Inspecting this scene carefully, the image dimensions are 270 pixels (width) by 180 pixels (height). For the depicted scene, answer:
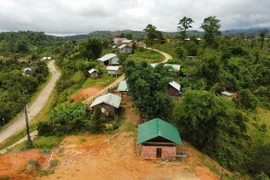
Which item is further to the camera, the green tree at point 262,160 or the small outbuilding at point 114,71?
the small outbuilding at point 114,71

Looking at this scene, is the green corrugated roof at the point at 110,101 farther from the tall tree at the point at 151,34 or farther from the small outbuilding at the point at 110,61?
the tall tree at the point at 151,34

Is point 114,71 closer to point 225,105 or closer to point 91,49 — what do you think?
point 91,49

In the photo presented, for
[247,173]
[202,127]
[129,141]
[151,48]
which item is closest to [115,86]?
[129,141]

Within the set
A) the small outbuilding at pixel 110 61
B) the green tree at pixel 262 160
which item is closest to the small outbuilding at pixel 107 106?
the green tree at pixel 262 160

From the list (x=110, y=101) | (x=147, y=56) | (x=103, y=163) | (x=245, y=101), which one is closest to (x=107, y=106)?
(x=110, y=101)

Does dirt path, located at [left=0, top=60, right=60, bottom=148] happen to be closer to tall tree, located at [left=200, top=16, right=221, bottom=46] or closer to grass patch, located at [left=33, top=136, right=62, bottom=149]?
grass patch, located at [left=33, top=136, right=62, bottom=149]

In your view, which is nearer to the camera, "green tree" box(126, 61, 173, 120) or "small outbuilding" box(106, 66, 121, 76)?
"green tree" box(126, 61, 173, 120)

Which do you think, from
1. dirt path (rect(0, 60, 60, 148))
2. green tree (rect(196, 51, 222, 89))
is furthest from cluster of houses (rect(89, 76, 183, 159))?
dirt path (rect(0, 60, 60, 148))

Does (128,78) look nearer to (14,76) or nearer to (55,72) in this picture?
(14,76)
